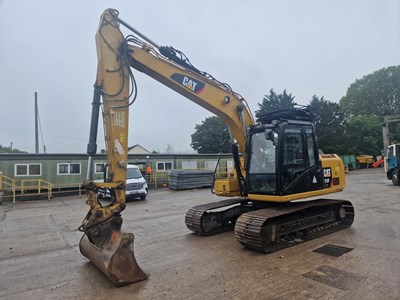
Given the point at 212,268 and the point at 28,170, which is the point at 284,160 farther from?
the point at 28,170

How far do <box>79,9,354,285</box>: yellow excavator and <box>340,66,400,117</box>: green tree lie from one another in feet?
179

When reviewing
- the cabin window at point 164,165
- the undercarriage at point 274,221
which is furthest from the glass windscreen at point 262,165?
the cabin window at point 164,165

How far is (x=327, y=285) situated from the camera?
4.10m

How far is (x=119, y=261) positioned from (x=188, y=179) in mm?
15974

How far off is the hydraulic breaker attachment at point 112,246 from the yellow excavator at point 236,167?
0.5 inches

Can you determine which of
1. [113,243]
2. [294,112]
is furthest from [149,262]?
[294,112]

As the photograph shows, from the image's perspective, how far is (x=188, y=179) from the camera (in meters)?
20.2

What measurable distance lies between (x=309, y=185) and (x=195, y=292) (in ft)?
12.2

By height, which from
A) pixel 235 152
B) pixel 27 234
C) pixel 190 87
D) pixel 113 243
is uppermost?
pixel 190 87

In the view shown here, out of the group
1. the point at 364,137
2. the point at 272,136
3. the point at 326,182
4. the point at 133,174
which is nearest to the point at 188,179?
the point at 133,174

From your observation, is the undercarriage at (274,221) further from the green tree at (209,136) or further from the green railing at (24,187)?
the green tree at (209,136)

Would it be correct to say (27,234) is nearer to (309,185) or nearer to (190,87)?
(190,87)

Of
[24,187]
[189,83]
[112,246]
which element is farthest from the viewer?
[24,187]

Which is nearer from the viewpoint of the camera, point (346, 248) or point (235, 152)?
point (346, 248)
